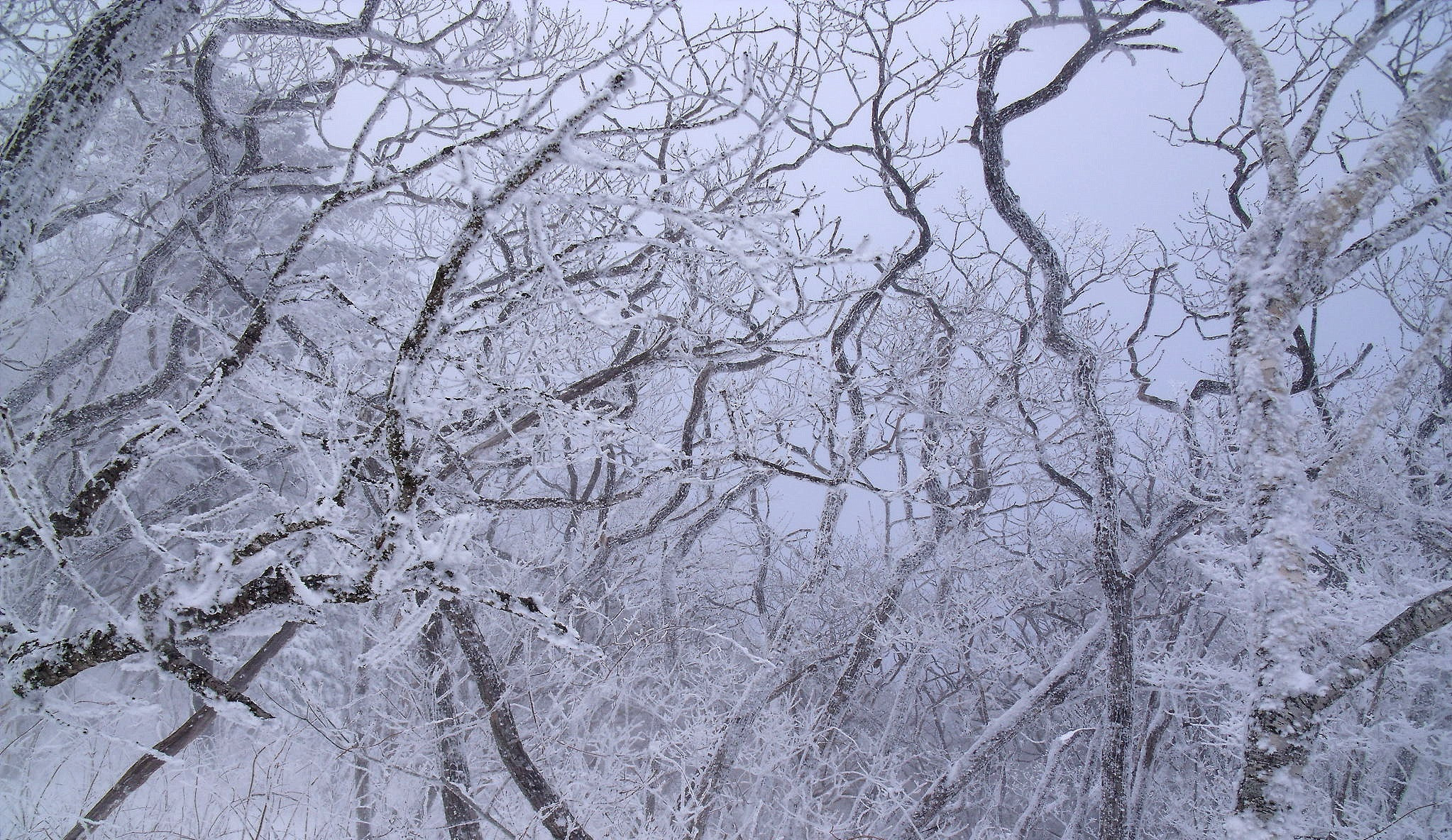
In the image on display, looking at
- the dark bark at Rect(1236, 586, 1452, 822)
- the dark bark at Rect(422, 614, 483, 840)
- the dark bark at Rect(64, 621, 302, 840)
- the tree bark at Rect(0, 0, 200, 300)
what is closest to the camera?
the dark bark at Rect(1236, 586, 1452, 822)

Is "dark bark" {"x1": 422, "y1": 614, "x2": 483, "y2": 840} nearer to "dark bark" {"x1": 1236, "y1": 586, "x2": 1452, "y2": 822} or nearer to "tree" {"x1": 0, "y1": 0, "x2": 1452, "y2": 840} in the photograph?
"tree" {"x1": 0, "y1": 0, "x2": 1452, "y2": 840}

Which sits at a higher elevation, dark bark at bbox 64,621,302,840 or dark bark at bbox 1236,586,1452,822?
dark bark at bbox 1236,586,1452,822

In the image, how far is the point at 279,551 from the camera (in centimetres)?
152

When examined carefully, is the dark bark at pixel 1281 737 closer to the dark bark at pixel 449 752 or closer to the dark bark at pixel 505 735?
the dark bark at pixel 505 735

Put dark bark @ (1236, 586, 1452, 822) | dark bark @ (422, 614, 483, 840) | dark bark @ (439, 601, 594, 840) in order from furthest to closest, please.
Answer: dark bark @ (422, 614, 483, 840)
dark bark @ (439, 601, 594, 840)
dark bark @ (1236, 586, 1452, 822)

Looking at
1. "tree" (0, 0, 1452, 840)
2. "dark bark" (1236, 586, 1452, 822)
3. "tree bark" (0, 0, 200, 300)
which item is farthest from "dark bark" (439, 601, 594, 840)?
"dark bark" (1236, 586, 1452, 822)

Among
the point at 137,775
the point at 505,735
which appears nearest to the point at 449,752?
the point at 505,735

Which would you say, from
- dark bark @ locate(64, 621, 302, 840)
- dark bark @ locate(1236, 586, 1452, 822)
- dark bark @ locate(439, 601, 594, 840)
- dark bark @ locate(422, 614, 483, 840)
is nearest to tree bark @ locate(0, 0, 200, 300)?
dark bark @ locate(64, 621, 302, 840)

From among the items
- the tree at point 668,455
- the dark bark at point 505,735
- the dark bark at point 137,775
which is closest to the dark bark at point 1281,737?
the tree at point 668,455

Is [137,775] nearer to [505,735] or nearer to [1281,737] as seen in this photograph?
[505,735]


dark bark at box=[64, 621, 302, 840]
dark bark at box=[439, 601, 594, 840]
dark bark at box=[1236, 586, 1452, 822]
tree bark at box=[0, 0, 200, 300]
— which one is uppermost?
tree bark at box=[0, 0, 200, 300]

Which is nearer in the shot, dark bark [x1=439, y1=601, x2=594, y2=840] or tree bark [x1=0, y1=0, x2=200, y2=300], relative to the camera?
tree bark [x1=0, y1=0, x2=200, y2=300]

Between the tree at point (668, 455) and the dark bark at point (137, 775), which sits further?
the dark bark at point (137, 775)

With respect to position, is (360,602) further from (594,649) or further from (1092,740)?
(1092,740)
